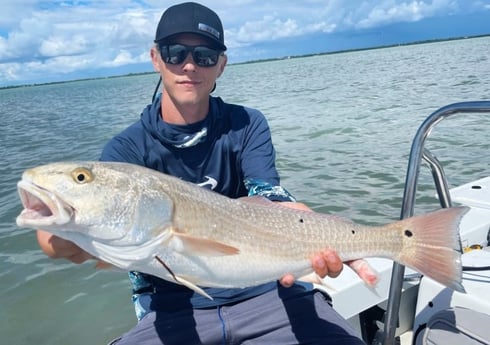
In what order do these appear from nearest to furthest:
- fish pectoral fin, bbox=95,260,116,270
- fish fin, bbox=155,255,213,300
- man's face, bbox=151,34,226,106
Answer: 1. fish fin, bbox=155,255,213,300
2. fish pectoral fin, bbox=95,260,116,270
3. man's face, bbox=151,34,226,106

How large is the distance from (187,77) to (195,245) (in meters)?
1.57

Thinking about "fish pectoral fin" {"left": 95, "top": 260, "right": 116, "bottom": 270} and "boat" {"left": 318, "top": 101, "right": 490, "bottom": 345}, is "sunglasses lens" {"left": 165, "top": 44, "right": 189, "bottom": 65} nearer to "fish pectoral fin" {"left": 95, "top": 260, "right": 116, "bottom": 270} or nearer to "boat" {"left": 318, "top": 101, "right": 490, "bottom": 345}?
"fish pectoral fin" {"left": 95, "top": 260, "right": 116, "bottom": 270}

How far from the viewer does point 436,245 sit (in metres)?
2.56

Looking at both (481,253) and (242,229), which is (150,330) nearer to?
(242,229)

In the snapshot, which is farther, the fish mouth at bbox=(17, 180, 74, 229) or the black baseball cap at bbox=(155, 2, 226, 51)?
the black baseball cap at bbox=(155, 2, 226, 51)

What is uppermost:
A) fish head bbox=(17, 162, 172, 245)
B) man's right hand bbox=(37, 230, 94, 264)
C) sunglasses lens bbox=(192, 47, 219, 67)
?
sunglasses lens bbox=(192, 47, 219, 67)

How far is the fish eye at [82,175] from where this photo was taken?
2.23m

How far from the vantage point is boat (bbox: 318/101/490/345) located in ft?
9.60

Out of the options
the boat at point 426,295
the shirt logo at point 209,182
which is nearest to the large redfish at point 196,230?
the boat at point 426,295

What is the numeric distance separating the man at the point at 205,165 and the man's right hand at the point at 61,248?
2.68 feet

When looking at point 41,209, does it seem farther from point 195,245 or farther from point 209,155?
point 209,155

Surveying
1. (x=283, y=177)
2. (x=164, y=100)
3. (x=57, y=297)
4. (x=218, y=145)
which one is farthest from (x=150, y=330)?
(x=283, y=177)

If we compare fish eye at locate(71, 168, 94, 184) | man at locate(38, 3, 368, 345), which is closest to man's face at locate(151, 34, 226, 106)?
man at locate(38, 3, 368, 345)

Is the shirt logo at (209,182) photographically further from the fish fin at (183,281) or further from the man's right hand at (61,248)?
the fish fin at (183,281)
